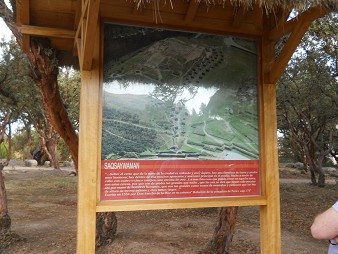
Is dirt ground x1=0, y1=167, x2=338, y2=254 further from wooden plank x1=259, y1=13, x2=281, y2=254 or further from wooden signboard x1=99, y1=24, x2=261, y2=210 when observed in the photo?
wooden signboard x1=99, y1=24, x2=261, y2=210

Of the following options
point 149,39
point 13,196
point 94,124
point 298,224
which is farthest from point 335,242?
point 13,196

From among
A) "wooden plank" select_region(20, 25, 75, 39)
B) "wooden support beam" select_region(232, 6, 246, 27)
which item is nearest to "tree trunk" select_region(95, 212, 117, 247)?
"wooden plank" select_region(20, 25, 75, 39)

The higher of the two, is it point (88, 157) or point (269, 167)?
point (88, 157)

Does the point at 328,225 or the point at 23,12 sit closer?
the point at 328,225

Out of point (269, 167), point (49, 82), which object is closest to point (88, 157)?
point (269, 167)

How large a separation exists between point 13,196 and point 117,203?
11.3 m

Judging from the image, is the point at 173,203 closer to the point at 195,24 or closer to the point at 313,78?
the point at 195,24

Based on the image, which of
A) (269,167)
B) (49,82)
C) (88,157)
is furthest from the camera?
(49,82)

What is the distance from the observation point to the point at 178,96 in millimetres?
3332

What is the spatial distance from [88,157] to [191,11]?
1.85 m

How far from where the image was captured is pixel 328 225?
1.68 metres

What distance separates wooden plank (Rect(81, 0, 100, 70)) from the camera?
2600 mm

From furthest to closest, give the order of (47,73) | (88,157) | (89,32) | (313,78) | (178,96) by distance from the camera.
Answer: (313,78) < (47,73) < (178,96) < (88,157) < (89,32)

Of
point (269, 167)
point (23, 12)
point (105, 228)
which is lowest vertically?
point (105, 228)
